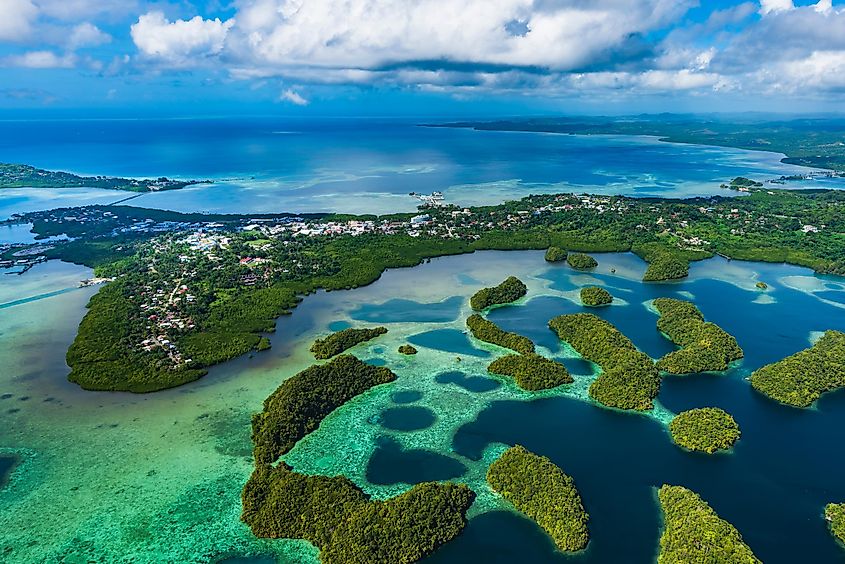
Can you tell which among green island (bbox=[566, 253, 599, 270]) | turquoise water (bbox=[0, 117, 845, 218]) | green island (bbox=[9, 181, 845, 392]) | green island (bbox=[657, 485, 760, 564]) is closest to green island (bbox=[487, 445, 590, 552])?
green island (bbox=[657, 485, 760, 564])

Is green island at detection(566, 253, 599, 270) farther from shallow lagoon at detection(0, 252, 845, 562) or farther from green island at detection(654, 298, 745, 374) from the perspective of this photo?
shallow lagoon at detection(0, 252, 845, 562)

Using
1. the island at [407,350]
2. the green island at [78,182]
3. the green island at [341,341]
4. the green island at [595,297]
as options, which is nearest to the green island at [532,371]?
the island at [407,350]

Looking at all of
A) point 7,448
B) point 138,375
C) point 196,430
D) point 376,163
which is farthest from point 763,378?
point 376,163

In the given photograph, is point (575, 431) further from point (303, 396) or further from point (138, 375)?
point (138, 375)

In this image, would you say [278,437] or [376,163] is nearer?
[278,437]

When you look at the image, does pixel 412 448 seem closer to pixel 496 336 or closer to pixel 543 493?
pixel 543 493

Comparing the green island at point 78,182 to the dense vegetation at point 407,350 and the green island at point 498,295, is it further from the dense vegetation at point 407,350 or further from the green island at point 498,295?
the dense vegetation at point 407,350
